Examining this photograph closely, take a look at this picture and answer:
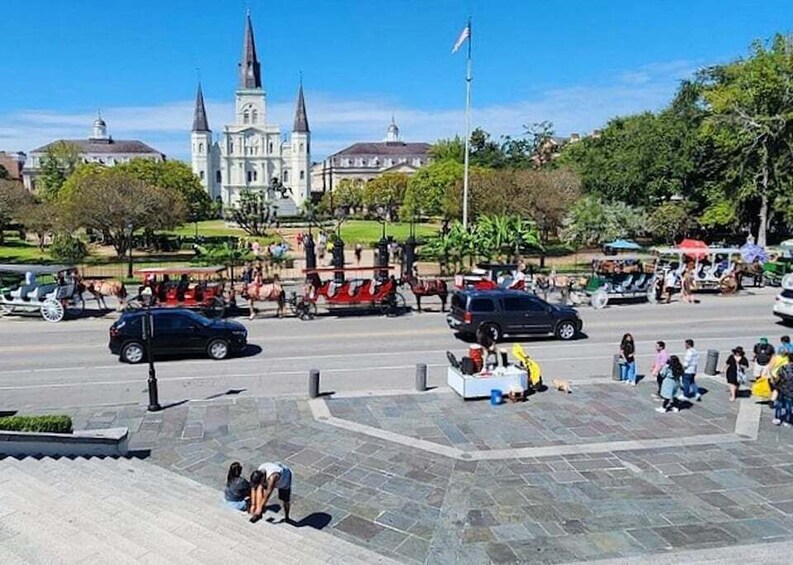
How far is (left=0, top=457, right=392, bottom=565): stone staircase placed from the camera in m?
8.13

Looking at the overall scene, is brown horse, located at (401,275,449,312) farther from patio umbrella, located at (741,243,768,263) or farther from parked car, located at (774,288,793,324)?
patio umbrella, located at (741,243,768,263)

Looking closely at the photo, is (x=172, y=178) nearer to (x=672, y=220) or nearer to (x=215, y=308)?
(x=672, y=220)

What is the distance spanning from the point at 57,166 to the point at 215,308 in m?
73.7

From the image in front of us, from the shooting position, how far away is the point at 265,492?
30.9ft

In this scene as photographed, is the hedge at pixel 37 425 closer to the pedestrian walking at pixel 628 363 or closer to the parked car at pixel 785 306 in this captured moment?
the pedestrian walking at pixel 628 363

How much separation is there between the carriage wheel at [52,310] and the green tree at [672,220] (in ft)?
131

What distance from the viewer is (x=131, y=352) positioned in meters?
18.5

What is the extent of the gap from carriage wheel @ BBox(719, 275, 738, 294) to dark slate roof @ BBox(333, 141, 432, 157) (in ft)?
484

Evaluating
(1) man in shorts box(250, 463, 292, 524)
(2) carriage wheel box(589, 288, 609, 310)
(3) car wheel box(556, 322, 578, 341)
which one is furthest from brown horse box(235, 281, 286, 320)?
(1) man in shorts box(250, 463, 292, 524)

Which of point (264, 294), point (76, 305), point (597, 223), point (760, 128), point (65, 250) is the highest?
point (760, 128)

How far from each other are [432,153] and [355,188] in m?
14.7

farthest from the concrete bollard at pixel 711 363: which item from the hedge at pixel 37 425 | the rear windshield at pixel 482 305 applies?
the hedge at pixel 37 425

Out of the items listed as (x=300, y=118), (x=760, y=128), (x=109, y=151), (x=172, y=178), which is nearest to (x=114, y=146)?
(x=109, y=151)

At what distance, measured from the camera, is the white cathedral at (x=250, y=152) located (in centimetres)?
14675
